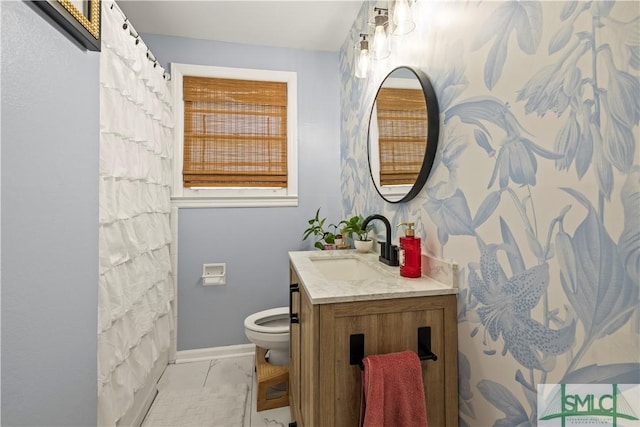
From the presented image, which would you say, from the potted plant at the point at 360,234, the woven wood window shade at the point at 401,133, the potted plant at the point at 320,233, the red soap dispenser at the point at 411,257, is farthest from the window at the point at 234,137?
the red soap dispenser at the point at 411,257

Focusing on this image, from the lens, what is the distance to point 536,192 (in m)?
0.76

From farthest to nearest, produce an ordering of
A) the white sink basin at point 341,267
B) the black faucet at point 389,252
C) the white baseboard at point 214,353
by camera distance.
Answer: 1. the white baseboard at point 214,353
2. the white sink basin at point 341,267
3. the black faucet at point 389,252

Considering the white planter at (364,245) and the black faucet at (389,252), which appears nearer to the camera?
the black faucet at (389,252)

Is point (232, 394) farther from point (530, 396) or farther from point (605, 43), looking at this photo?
point (605, 43)

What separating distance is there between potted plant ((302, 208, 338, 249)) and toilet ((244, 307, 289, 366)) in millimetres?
571

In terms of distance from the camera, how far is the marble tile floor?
5.86 feet

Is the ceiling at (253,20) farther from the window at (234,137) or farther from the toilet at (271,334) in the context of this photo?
the toilet at (271,334)

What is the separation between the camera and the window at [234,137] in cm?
240

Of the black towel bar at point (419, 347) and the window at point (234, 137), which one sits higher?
the window at point (234, 137)

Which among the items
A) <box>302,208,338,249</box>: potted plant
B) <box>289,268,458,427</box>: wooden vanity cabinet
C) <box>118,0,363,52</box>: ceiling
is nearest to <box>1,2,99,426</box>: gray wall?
<box>289,268,458,427</box>: wooden vanity cabinet

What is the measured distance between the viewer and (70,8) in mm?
1018

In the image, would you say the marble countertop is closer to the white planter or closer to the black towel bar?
the black towel bar

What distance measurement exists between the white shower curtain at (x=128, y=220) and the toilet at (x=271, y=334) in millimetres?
607

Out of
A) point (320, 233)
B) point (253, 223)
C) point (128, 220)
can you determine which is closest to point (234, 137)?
point (253, 223)
